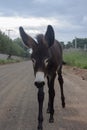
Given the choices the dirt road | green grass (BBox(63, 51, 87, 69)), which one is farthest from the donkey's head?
green grass (BBox(63, 51, 87, 69))

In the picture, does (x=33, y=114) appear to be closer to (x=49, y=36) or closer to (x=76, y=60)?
(x=49, y=36)

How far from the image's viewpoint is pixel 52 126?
9.20 m

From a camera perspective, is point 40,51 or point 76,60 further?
point 76,60

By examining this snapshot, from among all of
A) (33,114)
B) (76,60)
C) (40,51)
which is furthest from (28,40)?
(76,60)

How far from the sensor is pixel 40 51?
8477 mm

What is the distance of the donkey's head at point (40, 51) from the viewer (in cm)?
816

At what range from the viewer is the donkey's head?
321 inches

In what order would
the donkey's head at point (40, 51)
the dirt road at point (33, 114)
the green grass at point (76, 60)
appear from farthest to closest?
the green grass at point (76, 60), the dirt road at point (33, 114), the donkey's head at point (40, 51)

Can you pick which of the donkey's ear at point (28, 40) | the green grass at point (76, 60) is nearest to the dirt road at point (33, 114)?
the donkey's ear at point (28, 40)

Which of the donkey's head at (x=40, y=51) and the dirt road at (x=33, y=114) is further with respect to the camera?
the dirt road at (x=33, y=114)

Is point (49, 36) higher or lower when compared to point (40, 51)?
higher

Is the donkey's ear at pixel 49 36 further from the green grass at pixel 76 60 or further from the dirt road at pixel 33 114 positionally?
the green grass at pixel 76 60

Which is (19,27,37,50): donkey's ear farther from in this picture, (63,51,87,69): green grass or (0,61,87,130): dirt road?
(63,51,87,69): green grass

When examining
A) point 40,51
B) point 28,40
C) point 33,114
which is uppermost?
point 28,40
